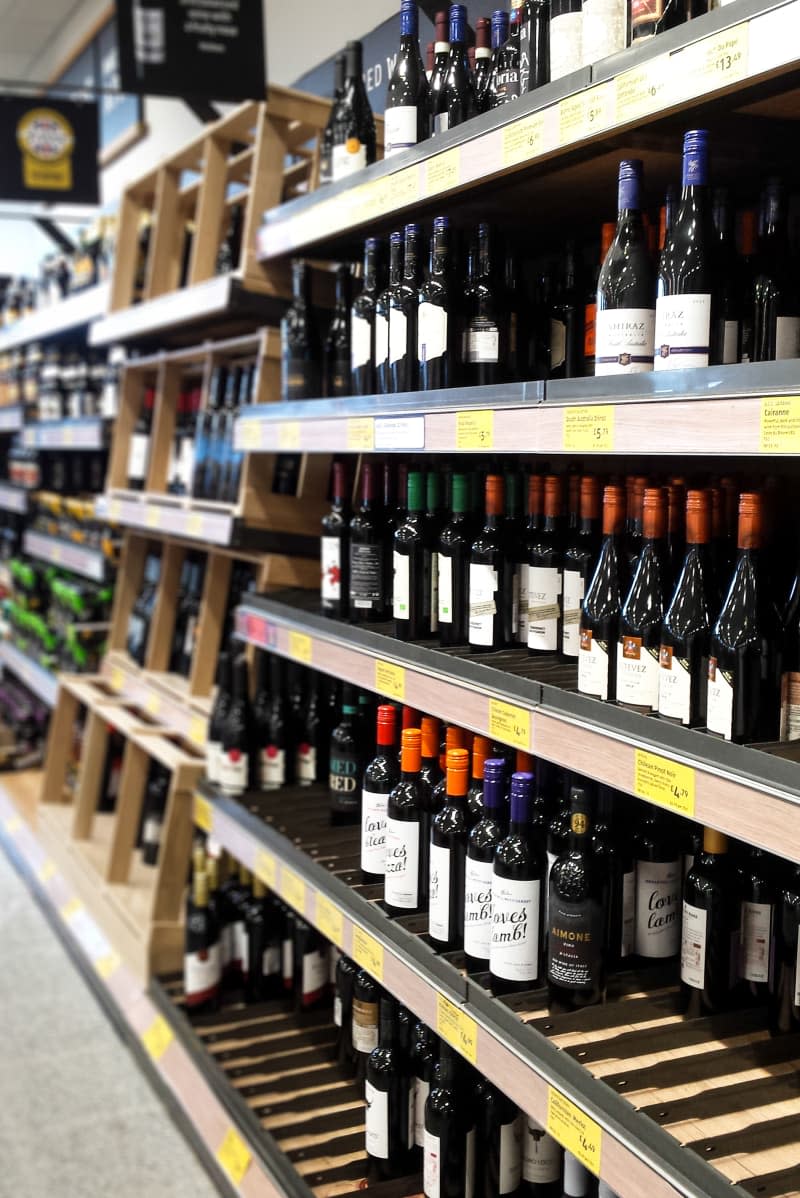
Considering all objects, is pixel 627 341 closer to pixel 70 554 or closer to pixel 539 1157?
pixel 539 1157

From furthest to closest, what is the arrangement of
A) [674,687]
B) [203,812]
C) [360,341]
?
[203,812] → [360,341] → [674,687]

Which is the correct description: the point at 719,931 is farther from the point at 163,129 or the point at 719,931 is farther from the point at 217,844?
the point at 163,129

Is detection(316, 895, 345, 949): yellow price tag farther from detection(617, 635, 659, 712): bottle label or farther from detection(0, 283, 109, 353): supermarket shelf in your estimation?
detection(0, 283, 109, 353): supermarket shelf

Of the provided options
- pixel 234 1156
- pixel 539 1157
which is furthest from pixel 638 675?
pixel 234 1156

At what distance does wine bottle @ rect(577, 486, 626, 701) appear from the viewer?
1760 mm

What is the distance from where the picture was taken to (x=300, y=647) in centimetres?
267

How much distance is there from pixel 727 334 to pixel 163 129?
481 cm

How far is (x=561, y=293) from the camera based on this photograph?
7.19ft

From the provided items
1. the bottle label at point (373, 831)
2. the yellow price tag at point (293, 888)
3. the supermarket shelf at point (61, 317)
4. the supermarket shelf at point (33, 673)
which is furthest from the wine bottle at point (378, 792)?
the supermarket shelf at point (33, 673)

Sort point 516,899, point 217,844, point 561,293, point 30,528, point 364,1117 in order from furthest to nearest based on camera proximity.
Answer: point 30,528 < point 217,844 < point 364,1117 < point 561,293 < point 516,899

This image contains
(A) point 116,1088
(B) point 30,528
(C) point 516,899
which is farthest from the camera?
(B) point 30,528

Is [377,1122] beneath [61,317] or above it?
beneath

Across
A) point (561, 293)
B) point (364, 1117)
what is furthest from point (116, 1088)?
point (561, 293)

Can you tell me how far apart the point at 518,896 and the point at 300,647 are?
1.01 meters
